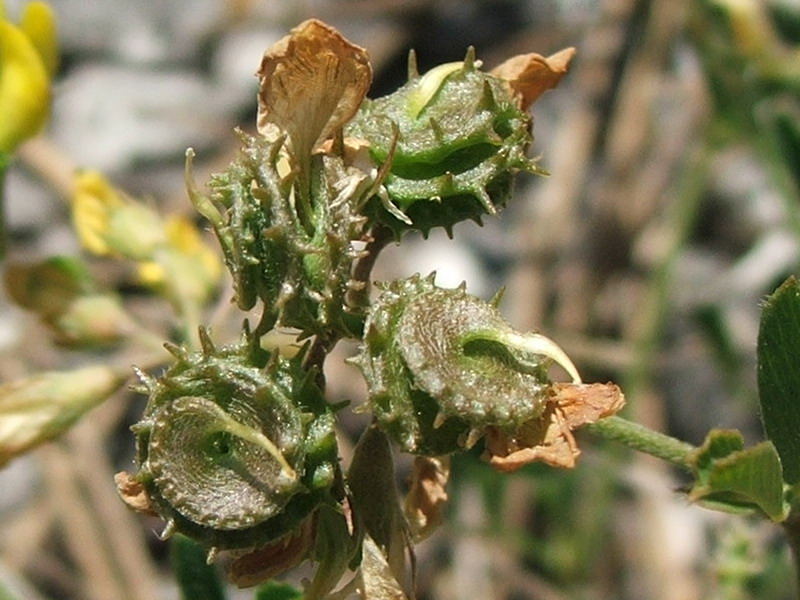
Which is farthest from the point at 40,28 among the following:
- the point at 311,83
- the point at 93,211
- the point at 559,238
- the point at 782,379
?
the point at 559,238

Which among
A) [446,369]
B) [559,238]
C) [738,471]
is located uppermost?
[446,369]

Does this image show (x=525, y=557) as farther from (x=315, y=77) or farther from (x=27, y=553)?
(x=315, y=77)

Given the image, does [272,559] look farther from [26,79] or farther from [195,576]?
[26,79]

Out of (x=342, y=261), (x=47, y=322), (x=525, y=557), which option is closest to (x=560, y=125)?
(x=525, y=557)

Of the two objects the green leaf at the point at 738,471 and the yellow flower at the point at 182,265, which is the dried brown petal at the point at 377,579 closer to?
the green leaf at the point at 738,471

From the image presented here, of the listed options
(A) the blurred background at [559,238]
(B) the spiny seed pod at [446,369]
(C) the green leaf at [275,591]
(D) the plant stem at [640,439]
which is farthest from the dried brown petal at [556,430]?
(A) the blurred background at [559,238]

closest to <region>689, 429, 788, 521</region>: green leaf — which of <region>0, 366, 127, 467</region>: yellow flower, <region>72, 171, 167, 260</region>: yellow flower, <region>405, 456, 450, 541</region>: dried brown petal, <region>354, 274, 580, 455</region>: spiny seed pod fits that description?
<region>354, 274, 580, 455</region>: spiny seed pod

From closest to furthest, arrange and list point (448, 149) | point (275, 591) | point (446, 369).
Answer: point (446, 369) → point (448, 149) → point (275, 591)

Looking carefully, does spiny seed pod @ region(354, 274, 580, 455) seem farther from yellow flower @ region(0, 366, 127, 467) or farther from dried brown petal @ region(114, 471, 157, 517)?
yellow flower @ region(0, 366, 127, 467)
